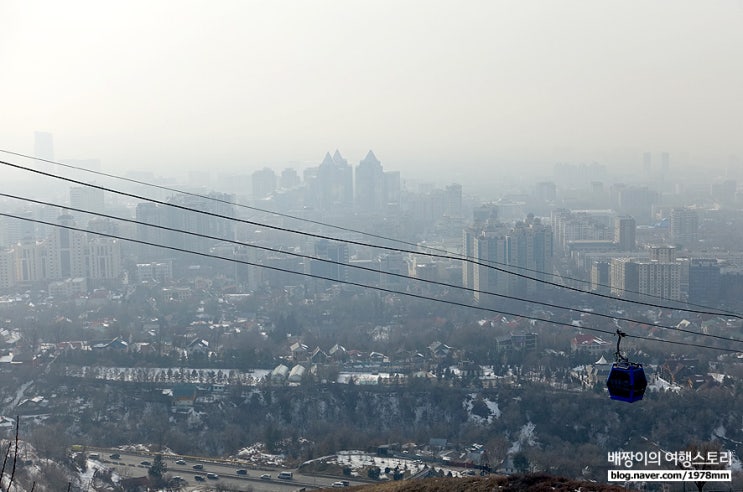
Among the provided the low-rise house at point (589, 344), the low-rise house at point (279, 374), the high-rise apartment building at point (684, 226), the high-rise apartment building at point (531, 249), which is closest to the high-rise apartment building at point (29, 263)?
the low-rise house at point (279, 374)

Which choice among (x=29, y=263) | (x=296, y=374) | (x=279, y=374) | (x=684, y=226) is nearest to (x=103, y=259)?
(x=29, y=263)

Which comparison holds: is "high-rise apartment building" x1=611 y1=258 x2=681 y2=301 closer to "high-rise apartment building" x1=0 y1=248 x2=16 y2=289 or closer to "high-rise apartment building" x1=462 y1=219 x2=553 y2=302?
"high-rise apartment building" x1=462 y1=219 x2=553 y2=302

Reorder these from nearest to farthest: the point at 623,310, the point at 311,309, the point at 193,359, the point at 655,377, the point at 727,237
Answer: the point at 655,377, the point at 193,359, the point at 623,310, the point at 311,309, the point at 727,237

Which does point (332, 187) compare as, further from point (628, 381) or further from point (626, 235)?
point (628, 381)

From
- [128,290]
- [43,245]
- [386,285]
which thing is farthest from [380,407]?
[43,245]

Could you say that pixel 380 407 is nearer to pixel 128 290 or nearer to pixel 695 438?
pixel 695 438

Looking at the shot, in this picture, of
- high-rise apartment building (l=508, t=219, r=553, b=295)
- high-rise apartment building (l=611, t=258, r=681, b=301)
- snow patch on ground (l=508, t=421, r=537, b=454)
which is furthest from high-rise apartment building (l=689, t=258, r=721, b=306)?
snow patch on ground (l=508, t=421, r=537, b=454)
